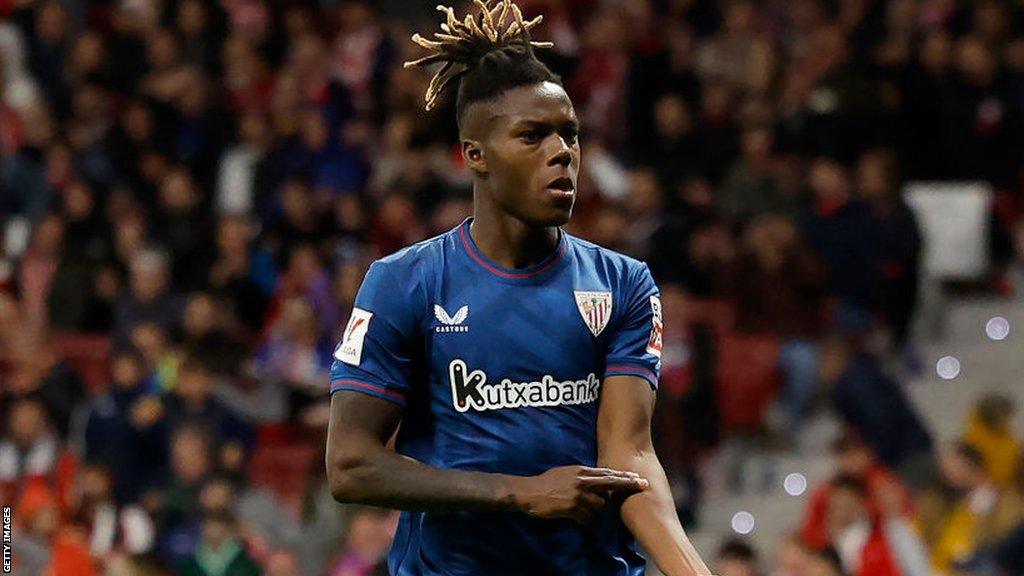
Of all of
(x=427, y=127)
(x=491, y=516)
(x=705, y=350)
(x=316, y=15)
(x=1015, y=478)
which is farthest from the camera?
(x=316, y=15)

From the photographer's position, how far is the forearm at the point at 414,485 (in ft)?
13.7

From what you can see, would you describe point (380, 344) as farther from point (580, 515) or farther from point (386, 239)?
point (386, 239)

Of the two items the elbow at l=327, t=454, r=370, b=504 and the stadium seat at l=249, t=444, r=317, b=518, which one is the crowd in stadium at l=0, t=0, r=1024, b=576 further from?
the elbow at l=327, t=454, r=370, b=504

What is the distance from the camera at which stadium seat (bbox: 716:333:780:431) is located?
37.4 ft

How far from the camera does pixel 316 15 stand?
1580cm

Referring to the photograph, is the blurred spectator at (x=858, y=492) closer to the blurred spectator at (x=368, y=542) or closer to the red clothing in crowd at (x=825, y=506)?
the red clothing in crowd at (x=825, y=506)

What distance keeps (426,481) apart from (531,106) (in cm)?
89

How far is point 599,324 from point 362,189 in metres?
9.07

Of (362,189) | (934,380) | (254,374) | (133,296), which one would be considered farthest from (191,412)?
(934,380)

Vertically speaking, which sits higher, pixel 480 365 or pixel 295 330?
pixel 480 365

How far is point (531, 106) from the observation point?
171 inches

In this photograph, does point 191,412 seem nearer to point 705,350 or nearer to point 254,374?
point 254,374

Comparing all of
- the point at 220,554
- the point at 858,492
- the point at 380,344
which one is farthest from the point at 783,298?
the point at 380,344

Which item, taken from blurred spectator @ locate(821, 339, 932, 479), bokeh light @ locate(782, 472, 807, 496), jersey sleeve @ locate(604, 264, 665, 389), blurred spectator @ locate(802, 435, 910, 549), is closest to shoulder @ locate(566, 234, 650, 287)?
jersey sleeve @ locate(604, 264, 665, 389)
